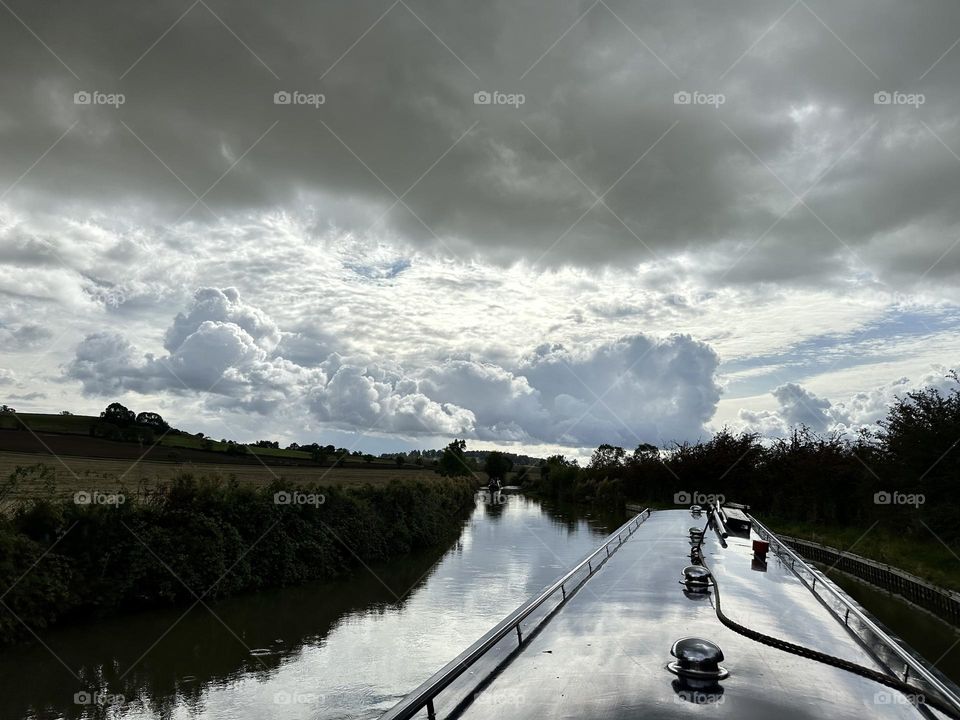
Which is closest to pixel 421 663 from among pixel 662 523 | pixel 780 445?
pixel 662 523

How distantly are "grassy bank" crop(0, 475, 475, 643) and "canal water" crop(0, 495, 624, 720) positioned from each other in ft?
1.38

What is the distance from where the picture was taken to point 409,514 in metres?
21.8

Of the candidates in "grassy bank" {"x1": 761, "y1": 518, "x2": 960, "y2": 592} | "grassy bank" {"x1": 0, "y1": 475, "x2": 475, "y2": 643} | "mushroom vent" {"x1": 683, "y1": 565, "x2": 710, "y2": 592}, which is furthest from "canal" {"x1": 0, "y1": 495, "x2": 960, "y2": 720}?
"mushroom vent" {"x1": 683, "y1": 565, "x2": 710, "y2": 592}

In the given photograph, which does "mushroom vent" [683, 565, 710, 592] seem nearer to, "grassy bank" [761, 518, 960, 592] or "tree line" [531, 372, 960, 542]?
"grassy bank" [761, 518, 960, 592]

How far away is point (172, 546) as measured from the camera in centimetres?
1223

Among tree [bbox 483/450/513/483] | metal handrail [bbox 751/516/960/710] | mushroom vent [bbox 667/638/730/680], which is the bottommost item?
tree [bbox 483/450/513/483]

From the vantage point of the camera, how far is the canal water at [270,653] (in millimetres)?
7219

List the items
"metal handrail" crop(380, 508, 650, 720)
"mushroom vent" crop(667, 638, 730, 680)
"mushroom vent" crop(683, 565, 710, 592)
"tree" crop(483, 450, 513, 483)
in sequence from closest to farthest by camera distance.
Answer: "metal handrail" crop(380, 508, 650, 720)
"mushroom vent" crop(667, 638, 730, 680)
"mushroom vent" crop(683, 565, 710, 592)
"tree" crop(483, 450, 513, 483)

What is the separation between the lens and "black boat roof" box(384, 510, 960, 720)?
9.87 feet

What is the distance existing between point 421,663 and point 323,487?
9.27 metres

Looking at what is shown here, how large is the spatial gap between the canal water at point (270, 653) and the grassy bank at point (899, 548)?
673 cm

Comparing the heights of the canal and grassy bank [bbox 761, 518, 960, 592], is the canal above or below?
below

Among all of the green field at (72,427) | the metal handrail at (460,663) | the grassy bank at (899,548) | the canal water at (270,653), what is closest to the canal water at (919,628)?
the grassy bank at (899,548)

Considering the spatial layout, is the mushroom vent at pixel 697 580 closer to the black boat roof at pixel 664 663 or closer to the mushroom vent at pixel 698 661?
the black boat roof at pixel 664 663
